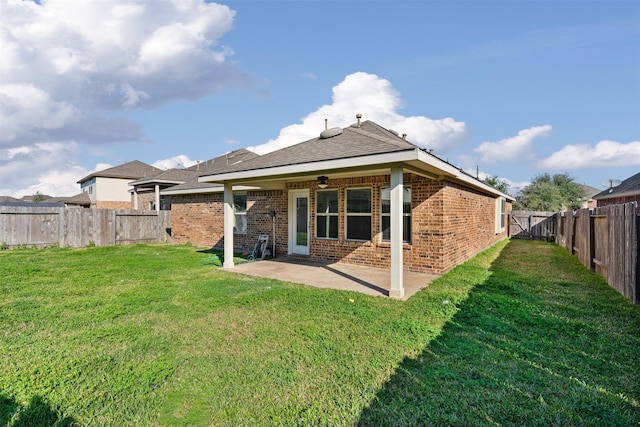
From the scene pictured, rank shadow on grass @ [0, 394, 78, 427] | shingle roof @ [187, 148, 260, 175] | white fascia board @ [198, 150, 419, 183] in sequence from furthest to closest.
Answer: shingle roof @ [187, 148, 260, 175] < white fascia board @ [198, 150, 419, 183] < shadow on grass @ [0, 394, 78, 427]

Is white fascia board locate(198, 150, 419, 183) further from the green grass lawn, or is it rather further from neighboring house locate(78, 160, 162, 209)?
neighboring house locate(78, 160, 162, 209)

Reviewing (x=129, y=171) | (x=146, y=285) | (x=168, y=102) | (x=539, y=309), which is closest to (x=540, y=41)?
(x=539, y=309)

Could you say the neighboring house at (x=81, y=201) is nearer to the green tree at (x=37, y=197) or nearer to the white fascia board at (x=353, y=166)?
the green tree at (x=37, y=197)

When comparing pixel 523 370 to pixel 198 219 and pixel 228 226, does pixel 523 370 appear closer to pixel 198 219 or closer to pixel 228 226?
pixel 228 226

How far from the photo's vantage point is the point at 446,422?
2291 mm

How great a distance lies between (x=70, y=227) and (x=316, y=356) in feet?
49.3

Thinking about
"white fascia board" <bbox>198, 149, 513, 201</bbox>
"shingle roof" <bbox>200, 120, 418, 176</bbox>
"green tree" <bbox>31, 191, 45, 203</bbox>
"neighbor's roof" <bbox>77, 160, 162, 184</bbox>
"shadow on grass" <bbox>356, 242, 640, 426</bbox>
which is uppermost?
"neighbor's roof" <bbox>77, 160, 162, 184</bbox>

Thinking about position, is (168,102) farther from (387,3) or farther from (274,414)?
(274,414)

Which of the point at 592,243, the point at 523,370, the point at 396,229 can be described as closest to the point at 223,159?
the point at 396,229

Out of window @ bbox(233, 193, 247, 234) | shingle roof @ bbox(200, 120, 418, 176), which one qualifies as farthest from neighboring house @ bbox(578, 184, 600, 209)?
window @ bbox(233, 193, 247, 234)

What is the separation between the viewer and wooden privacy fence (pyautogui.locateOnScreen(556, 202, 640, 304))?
5.21 m

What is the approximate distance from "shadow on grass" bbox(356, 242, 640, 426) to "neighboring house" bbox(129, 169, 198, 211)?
16387mm

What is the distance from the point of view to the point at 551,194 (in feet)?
91.9

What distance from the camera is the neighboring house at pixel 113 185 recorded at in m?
31.5
